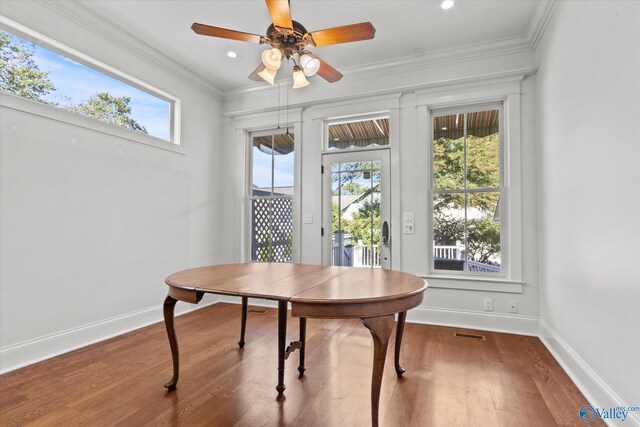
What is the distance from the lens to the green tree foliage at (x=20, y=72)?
7.79 ft

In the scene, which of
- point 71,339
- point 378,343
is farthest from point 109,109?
point 378,343

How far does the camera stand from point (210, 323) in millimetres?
3445

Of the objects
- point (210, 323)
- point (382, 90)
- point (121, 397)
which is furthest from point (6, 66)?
point (382, 90)

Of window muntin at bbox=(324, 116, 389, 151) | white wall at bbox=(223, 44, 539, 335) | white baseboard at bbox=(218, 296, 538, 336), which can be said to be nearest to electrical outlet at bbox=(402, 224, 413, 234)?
white wall at bbox=(223, 44, 539, 335)

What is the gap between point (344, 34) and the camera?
1975mm

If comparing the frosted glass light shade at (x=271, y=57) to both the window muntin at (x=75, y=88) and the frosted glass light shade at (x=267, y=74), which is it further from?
the window muntin at (x=75, y=88)

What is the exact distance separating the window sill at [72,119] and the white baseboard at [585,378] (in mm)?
4197

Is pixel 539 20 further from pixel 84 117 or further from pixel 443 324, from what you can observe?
pixel 84 117

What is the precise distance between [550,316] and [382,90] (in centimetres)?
282

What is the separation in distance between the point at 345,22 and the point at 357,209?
1.98 metres

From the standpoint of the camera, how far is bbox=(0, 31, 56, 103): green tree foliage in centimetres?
238

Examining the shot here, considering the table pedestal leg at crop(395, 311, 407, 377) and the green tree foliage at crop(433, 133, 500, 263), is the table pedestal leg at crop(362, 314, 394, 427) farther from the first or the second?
the green tree foliage at crop(433, 133, 500, 263)

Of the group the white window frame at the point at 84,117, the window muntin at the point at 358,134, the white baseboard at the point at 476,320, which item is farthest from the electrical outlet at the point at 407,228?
the white window frame at the point at 84,117

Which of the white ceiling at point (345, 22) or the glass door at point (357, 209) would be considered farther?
the glass door at point (357, 209)
